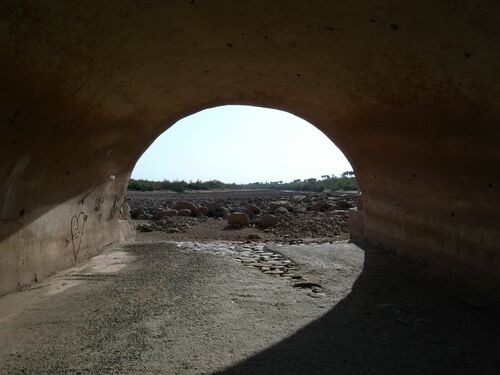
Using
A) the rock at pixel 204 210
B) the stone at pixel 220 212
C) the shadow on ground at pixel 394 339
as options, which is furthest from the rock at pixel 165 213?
the shadow on ground at pixel 394 339

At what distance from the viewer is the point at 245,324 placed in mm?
3920

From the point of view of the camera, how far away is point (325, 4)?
3701mm

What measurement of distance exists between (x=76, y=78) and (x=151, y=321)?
2452mm

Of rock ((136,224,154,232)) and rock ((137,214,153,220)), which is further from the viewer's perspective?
rock ((137,214,153,220))

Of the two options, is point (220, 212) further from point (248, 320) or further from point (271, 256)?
point (248, 320)

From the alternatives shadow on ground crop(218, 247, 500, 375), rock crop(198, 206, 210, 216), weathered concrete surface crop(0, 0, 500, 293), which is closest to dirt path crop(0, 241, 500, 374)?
shadow on ground crop(218, 247, 500, 375)

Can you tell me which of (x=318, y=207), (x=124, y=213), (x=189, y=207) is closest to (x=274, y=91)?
(x=124, y=213)

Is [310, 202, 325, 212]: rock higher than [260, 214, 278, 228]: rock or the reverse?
higher

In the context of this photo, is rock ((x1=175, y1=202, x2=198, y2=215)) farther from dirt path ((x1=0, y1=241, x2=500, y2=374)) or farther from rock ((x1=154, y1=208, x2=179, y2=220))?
dirt path ((x1=0, y1=241, x2=500, y2=374))

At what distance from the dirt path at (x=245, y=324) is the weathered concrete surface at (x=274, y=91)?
65 cm

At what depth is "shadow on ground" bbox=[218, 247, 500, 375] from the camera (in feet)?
9.86

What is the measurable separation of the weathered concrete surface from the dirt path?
65 cm

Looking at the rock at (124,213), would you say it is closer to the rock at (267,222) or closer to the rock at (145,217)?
the rock at (267,222)

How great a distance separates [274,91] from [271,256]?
107 inches
